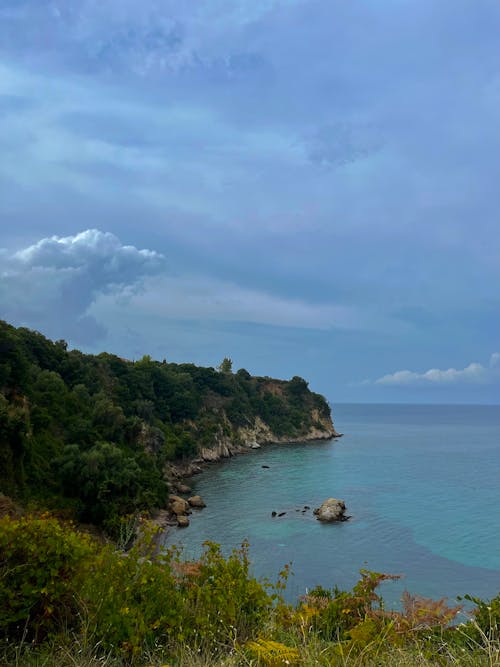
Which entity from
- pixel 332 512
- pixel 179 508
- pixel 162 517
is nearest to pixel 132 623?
pixel 162 517

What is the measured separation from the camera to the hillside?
119ft

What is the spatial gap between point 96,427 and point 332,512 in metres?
25.4

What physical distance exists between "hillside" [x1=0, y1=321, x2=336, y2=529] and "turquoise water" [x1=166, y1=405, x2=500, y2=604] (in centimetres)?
592

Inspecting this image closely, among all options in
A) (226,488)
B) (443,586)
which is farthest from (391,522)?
(226,488)

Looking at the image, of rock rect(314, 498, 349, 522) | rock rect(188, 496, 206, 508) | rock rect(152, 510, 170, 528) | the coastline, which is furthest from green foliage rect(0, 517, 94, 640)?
rock rect(188, 496, 206, 508)

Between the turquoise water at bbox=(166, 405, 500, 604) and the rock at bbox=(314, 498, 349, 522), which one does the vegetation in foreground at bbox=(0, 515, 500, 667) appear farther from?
the rock at bbox=(314, 498, 349, 522)

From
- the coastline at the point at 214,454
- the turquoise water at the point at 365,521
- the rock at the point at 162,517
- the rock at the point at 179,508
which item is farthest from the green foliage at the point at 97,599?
the rock at the point at 179,508

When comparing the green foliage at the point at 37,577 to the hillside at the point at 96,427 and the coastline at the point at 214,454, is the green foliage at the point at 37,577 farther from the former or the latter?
the hillside at the point at 96,427

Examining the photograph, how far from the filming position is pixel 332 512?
45906 mm

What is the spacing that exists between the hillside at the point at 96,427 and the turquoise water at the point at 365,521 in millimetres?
5923

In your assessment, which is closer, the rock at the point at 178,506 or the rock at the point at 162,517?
the rock at the point at 162,517

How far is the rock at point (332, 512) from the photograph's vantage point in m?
45.5

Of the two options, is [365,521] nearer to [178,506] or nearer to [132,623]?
[178,506]

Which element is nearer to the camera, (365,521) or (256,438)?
(365,521)
